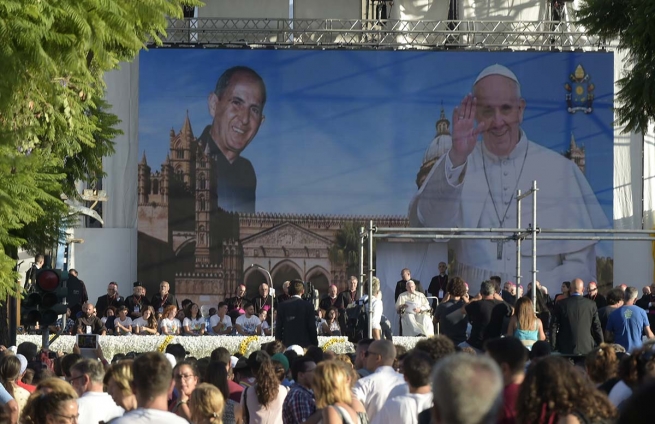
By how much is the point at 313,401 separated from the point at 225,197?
2018 cm

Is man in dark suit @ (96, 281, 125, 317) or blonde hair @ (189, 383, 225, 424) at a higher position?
man in dark suit @ (96, 281, 125, 317)

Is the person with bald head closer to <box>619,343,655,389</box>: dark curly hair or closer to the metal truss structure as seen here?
<box>619,343,655,389</box>: dark curly hair

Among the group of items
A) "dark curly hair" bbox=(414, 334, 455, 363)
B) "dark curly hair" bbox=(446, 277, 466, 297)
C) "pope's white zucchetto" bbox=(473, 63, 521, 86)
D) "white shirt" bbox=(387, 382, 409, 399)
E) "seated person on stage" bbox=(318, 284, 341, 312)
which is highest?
"pope's white zucchetto" bbox=(473, 63, 521, 86)

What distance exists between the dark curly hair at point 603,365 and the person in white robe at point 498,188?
761 inches

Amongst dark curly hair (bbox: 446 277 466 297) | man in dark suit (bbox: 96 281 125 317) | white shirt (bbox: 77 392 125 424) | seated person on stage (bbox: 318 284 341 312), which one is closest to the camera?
white shirt (bbox: 77 392 125 424)

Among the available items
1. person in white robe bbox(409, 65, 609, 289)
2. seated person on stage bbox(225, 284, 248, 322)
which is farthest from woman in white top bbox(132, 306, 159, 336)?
person in white robe bbox(409, 65, 609, 289)

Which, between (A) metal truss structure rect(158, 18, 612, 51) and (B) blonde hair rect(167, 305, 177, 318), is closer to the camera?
(B) blonde hair rect(167, 305, 177, 318)

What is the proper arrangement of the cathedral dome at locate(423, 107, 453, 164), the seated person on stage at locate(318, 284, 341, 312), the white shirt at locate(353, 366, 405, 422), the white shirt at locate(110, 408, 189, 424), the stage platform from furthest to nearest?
the cathedral dome at locate(423, 107, 453, 164), the seated person on stage at locate(318, 284, 341, 312), the stage platform, the white shirt at locate(353, 366, 405, 422), the white shirt at locate(110, 408, 189, 424)

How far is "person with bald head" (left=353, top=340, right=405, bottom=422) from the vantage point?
7664mm

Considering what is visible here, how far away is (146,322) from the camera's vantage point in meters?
20.6

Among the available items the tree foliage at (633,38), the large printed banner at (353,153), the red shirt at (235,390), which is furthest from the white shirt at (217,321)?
the red shirt at (235,390)

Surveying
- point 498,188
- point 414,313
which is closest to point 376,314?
point 414,313

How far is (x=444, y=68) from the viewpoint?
27.7m

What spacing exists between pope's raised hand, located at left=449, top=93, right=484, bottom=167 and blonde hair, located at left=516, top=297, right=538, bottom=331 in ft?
51.7
